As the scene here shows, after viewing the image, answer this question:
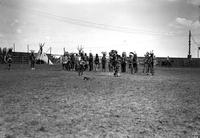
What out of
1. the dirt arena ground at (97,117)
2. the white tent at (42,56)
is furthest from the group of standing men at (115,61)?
the white tent at (42,56)

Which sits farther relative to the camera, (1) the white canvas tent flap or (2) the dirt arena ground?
(1) the white canvas tent flap

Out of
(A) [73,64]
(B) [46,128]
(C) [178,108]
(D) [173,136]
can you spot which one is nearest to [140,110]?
(C) [178,108]

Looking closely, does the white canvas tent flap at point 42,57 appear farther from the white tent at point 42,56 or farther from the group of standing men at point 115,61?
the group of standing men at point 115,61

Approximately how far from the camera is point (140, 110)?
25.7ft

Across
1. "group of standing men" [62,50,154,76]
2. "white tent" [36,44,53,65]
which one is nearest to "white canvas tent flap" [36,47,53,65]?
"white tent" [36,44,53,65]

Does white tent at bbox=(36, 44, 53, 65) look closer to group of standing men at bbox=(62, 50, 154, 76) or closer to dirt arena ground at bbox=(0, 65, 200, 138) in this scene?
group of standing men at bbox=(62, 50, 154, 76)

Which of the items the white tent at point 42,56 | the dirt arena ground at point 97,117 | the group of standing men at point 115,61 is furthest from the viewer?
the white tent at point 42,56

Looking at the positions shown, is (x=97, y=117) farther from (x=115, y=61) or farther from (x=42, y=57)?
(x=42, y=57)

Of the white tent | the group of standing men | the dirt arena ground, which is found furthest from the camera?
the white tent

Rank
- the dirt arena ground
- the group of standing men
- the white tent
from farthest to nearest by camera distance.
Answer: the white tent → the group of standing men → the dirt arena ground

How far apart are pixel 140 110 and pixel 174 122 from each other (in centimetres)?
144

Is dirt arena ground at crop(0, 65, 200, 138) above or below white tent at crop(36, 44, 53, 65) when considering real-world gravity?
below

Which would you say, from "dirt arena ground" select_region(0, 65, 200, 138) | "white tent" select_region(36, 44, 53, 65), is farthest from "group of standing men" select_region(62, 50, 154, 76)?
"white tent" select_region(36, 44, 53, 65)

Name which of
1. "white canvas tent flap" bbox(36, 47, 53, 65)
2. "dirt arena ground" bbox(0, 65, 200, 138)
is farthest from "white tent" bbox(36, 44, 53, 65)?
"dirt arena ground" bbox(0, 65, 200, 138)
